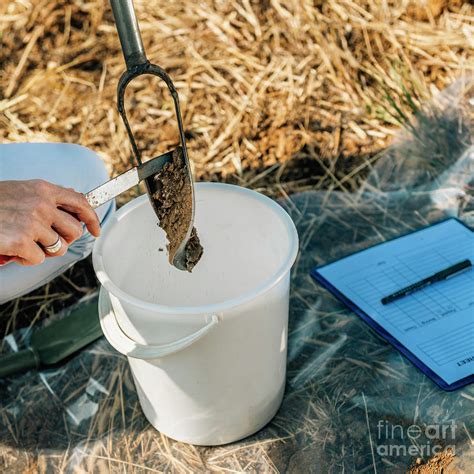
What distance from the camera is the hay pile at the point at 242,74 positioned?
1.94 meters

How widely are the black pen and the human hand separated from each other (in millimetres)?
660

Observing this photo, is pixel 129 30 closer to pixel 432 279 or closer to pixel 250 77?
pixel 432 279

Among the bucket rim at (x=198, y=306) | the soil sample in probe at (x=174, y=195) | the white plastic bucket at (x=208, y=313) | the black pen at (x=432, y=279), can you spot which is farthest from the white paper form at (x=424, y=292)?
the soil sample in probe at (x=174, y=195)

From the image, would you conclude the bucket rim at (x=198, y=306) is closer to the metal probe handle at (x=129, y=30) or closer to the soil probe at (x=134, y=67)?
the soil probe at (x=134, y=67)

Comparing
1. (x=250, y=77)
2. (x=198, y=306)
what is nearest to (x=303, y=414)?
(x=198, y=306)

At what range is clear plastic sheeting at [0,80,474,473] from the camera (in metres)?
1.21

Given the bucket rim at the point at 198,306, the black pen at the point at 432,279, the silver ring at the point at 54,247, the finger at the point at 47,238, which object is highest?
the finger at the point at 47,238

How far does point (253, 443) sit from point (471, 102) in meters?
1.11

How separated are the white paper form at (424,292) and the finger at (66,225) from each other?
25.1 inches

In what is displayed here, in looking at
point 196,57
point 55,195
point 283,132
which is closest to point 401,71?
point 283,132

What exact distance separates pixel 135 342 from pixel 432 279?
0.68 metres

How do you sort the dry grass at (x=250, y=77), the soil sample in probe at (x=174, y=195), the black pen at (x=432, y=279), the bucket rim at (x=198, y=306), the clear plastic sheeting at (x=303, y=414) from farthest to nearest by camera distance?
the dry grass at (x=250, y=77), the black pen at (x=432, y=279), the clear plastic sheeting at (x=303, y=414), the soil sample in probe at (x=174, y=195), the bucket rim at (x=198, y=306)

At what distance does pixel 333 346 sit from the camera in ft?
4.61

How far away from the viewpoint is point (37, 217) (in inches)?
40.2
